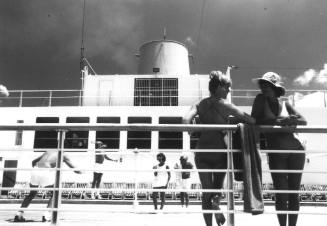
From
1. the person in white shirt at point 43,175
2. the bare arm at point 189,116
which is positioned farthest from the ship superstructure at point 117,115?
the bare arm at point 189,116

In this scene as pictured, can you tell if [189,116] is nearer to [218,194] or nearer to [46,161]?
[218,194]

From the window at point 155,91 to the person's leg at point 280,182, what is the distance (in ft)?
54.2

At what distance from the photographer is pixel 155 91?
20969mm

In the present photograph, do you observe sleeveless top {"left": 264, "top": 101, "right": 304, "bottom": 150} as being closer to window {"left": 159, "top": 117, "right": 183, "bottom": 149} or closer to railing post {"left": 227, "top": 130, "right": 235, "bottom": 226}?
railing post {"left": 227, "top": 130, "right": 235, "bottom": 226}

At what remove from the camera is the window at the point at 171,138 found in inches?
725

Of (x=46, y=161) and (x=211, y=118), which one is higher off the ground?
(x=211, y=118)

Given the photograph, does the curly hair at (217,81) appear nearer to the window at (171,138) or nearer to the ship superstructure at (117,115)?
the ship superstructure at (117,115)

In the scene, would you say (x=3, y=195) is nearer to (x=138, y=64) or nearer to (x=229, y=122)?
(x=138, y=64)

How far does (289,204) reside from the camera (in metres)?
3.70

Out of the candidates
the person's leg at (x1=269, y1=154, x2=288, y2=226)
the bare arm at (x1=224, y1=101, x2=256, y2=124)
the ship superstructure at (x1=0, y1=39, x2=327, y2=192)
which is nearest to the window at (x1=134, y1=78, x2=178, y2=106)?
the ship superstructure at (x1=0, y1=39, x2=327, y2=192)

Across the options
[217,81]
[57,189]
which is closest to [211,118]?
[217,81]

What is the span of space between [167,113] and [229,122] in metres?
15.0

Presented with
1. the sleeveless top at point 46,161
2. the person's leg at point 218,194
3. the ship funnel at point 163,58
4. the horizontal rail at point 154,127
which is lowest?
the person's leg at point 218,194

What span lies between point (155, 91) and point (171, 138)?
132 inches
